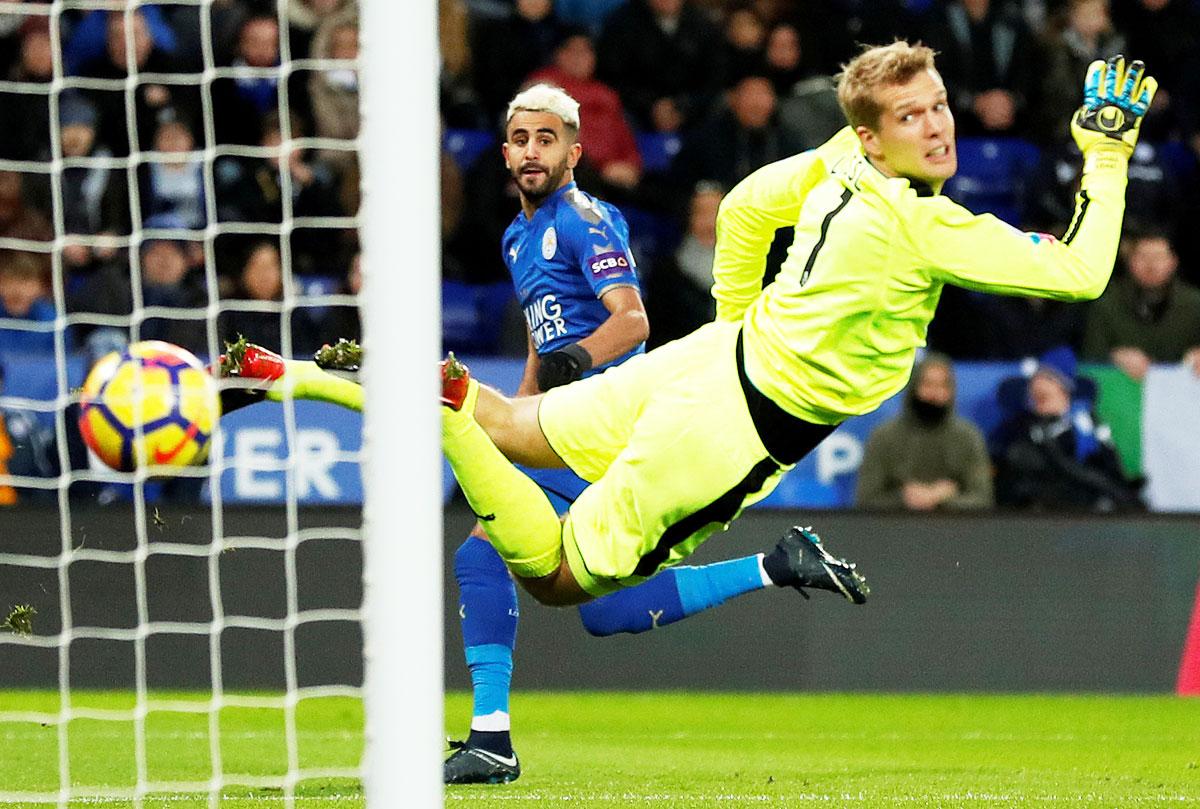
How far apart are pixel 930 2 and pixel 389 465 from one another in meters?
8.31

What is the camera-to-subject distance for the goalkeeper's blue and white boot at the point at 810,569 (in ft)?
18.2

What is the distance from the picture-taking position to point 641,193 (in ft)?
34.1

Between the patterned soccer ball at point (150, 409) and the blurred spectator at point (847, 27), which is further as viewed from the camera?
the blurred spectator at point (847, 27)

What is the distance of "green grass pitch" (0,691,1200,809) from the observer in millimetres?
5551

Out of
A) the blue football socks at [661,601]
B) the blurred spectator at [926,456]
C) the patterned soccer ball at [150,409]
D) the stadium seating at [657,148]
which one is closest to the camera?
the patterned soccer ball at [150,409]

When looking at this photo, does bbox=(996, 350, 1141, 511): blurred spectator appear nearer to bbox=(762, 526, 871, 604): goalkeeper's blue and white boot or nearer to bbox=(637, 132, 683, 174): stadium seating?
bbox=(637, 132, 683, 174): stadium seating

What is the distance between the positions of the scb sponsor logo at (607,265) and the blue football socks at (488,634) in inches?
35.5

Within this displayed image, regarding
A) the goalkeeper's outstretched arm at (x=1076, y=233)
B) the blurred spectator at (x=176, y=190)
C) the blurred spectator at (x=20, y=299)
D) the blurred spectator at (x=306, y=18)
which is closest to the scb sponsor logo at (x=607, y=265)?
the goalkeeper's outstretched arm at (x=1076, y=233)

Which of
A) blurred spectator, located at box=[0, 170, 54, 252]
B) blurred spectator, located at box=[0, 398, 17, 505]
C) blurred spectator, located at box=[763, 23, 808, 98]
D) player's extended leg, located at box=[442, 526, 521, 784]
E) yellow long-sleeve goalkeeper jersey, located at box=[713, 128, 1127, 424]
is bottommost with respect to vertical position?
player's extended leg, located at box=[442, 526, 521, 784]

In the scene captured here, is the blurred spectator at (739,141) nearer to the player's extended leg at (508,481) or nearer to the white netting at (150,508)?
the white netting at (150,508)

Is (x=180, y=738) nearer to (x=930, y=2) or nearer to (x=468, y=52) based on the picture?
(x=468, y=52)

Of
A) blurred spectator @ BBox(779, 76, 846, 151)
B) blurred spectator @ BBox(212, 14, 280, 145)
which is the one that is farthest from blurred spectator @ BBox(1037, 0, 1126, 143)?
blurred spectator @ BBox(212, 14, 280, 145)

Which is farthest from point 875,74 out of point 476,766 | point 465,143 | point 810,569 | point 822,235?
point 465,143

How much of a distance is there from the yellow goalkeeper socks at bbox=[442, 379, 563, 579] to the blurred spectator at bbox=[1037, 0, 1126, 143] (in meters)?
6.57
